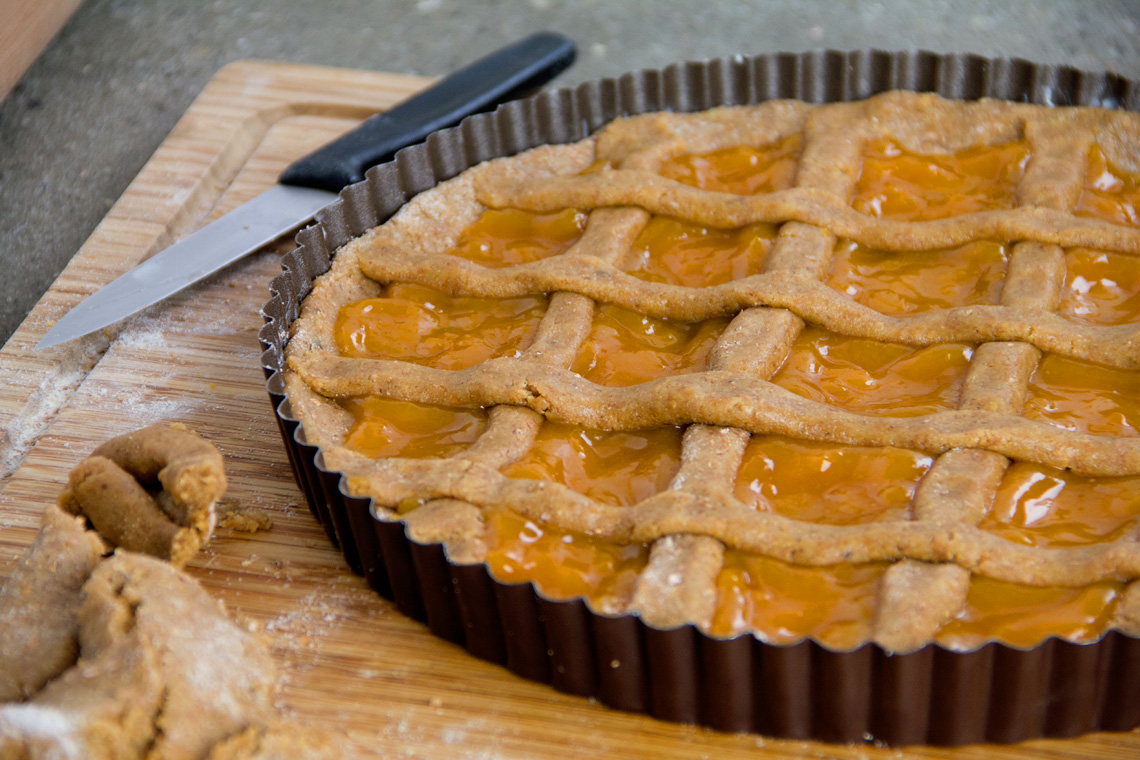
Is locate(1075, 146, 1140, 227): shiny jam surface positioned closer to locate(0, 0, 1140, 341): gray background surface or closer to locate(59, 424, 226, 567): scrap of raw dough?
locate(0, 0, 1140, 341): gray background surface

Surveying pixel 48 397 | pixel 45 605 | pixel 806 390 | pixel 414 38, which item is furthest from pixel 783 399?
pixel 414 38

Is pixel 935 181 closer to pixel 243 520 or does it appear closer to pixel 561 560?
pixel 561 560

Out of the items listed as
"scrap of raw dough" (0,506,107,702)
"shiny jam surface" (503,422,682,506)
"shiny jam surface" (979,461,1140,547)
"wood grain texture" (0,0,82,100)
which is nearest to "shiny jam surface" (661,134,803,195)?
"shiny jam surface" (503,422,682,506)

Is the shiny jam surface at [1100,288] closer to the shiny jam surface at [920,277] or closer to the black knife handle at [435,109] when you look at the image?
the shiny jam surface at [920,277]

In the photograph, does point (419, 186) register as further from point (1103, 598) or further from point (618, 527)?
point (1103, 598)

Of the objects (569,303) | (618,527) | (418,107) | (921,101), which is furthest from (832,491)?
(418,107)

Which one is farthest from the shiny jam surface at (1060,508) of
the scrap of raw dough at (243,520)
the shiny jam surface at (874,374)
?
the scrap of raw dough at (243,520)
